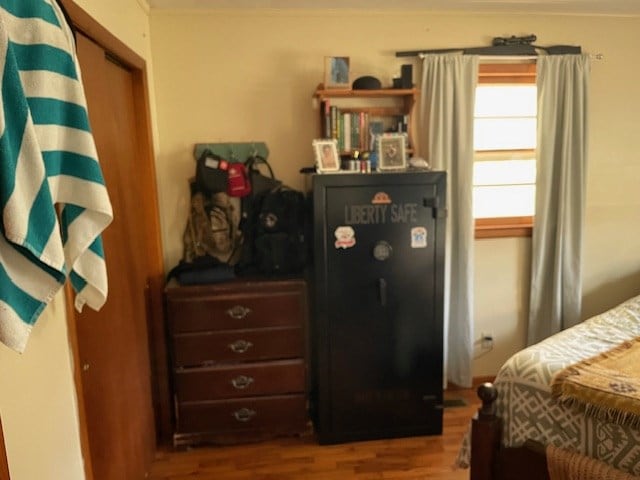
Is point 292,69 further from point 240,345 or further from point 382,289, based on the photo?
point 240,345

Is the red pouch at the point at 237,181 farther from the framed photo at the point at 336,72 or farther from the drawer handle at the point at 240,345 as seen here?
the drawer handle at the point at 240,345

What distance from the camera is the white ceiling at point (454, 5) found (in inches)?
113

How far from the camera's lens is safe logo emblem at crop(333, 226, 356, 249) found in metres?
2.67

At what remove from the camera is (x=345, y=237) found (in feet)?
8.78

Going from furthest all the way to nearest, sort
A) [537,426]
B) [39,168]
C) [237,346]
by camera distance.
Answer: [237,346], [537,426], [39,168]

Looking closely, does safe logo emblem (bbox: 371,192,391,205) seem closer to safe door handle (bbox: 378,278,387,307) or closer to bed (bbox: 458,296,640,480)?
safe door handle (bbox: 378,278,387,307)

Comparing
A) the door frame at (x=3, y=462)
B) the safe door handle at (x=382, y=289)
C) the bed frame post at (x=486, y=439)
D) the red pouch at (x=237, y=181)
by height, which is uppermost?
the red pouch at (x=237, y=181)

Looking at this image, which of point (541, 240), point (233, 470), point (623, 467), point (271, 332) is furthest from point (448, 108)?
point (233, 470)

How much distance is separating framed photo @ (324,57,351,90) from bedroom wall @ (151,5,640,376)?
0.20 metres

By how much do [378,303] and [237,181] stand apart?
3.39ft

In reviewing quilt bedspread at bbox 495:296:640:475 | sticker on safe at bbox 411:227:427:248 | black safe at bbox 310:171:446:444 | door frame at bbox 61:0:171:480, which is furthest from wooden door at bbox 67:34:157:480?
quilt bedspread at bbox 495:296:640:475

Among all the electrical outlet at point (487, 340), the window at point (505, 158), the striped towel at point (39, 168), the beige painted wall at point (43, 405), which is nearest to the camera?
the striped towel at point (39, 168)

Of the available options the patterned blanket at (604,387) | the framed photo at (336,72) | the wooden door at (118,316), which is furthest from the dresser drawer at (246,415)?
the framed photo at (336,72)

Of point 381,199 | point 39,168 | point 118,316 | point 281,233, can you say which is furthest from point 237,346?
point 39,168
